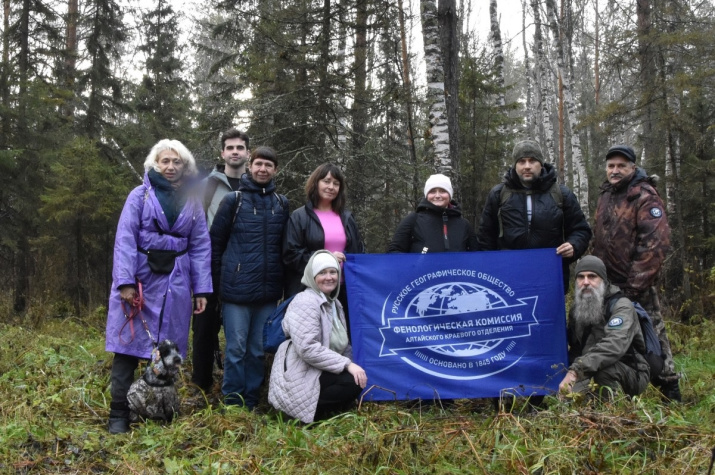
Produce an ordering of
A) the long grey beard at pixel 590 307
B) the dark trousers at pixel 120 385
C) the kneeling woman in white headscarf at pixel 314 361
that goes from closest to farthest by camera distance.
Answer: the kneeling woman in white headscarf at pixel 314 361 → the dark trousers at pixel 120 385 → the long grey beard at pixel 590 307

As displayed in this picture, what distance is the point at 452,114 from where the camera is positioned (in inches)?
307

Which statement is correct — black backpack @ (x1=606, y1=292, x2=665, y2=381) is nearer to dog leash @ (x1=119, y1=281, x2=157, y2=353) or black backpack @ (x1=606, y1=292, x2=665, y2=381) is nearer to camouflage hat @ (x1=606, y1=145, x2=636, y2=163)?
camouflage hat @ (x1=606, y1=145, x2=636, y2=163)

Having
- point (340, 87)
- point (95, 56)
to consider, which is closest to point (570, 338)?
point (340, 87)

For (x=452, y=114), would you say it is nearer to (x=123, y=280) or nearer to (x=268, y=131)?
(x=268, y=131)

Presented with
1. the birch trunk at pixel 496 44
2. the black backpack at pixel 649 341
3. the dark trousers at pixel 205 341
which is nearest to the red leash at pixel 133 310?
the dark trousers at pixel 205 341

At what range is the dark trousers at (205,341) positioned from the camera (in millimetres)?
5289

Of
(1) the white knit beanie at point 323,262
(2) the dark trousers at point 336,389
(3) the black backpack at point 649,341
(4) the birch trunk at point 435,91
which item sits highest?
(4) the birch trunk at point 435,91

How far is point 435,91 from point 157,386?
5.18m

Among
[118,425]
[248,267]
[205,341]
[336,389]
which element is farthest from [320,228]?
[118,425]

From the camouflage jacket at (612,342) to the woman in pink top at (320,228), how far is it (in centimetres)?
203

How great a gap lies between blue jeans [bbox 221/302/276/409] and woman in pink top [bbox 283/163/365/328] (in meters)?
0.38

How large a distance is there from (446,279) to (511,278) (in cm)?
56

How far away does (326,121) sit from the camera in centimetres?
953

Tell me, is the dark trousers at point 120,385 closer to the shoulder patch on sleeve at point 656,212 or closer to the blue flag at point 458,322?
the blue flag at point 458,322
